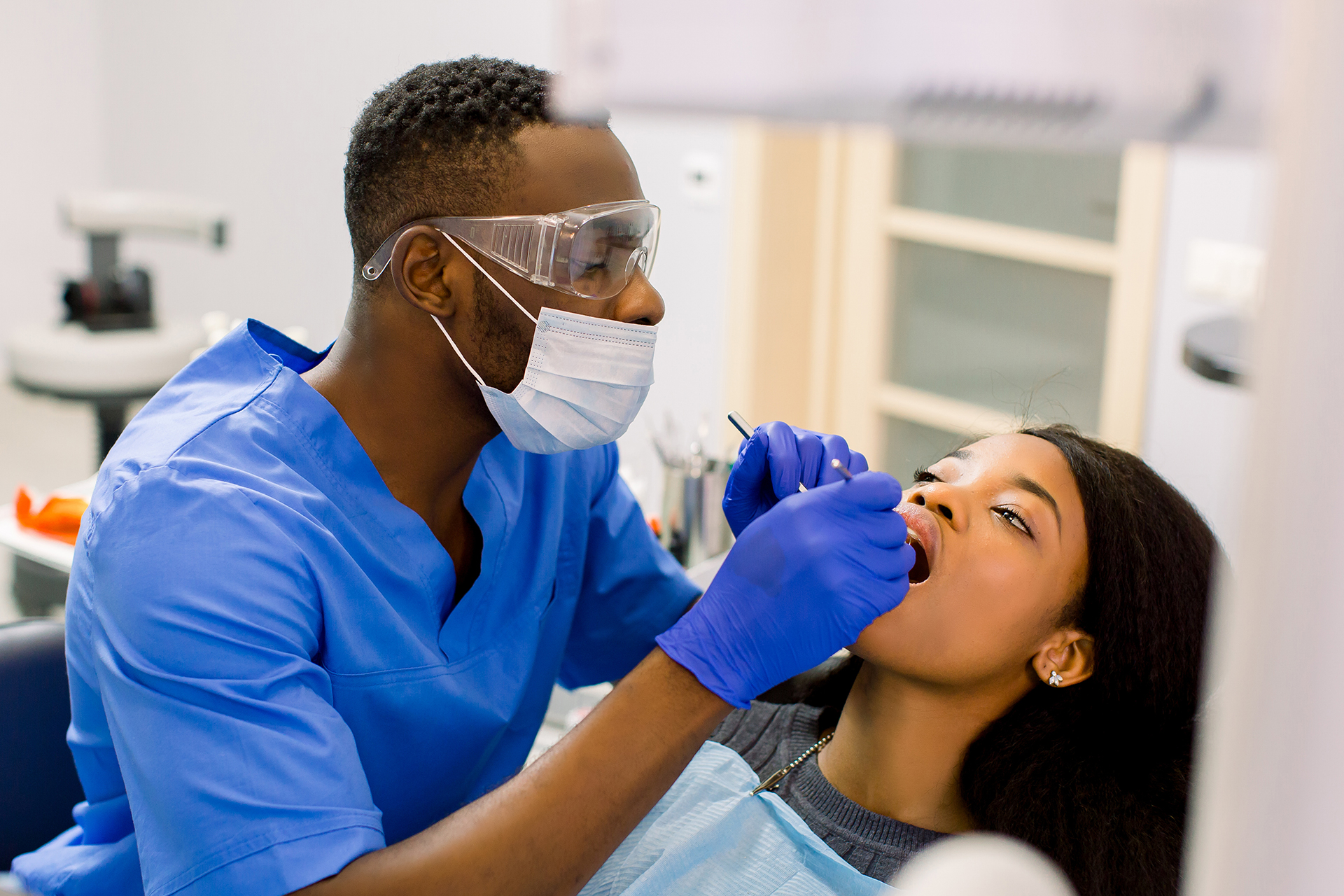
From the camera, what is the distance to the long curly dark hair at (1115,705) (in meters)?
1.25

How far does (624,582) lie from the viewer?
1.55 metres

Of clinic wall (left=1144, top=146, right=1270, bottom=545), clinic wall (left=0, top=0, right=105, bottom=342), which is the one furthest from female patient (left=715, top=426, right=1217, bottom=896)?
clinic wall (left=0, top=0, right=105, bottom=342)

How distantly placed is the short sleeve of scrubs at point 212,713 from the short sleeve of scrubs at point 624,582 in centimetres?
52

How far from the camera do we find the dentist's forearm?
99 cm

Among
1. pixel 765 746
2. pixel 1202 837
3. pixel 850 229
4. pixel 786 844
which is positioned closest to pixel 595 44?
pixel 1202 837

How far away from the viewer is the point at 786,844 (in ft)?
4.41

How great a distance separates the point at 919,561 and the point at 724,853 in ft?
1.28

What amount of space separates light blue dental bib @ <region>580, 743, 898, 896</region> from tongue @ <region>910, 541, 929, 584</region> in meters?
0.30

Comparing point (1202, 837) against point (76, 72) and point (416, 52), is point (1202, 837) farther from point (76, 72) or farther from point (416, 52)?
point (76, 72)

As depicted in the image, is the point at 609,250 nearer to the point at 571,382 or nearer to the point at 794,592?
the point at 571,382

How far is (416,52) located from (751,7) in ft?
11.6

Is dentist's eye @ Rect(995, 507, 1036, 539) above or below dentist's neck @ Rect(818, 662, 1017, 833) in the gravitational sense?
above

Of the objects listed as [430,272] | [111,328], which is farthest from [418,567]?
[111,328]

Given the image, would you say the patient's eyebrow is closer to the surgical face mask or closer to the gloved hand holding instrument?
the gloved hand holding instrument
